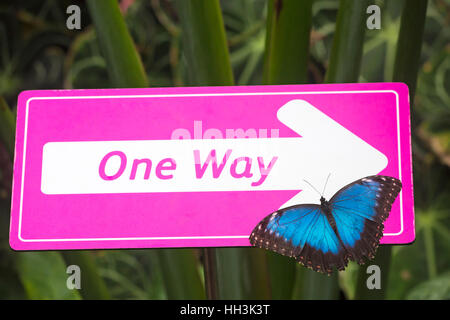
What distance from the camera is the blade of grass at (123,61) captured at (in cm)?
51

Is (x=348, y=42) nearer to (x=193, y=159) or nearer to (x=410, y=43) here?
(x=410, y=43)

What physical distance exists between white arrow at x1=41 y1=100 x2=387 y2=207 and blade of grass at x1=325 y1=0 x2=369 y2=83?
0.06 metres

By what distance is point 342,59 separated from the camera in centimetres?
50

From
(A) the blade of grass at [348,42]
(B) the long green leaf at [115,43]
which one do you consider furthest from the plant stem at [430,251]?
(B) the long green leaf at [115,43]

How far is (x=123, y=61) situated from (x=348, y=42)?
0.82 feet

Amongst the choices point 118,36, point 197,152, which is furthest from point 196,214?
point 118,36

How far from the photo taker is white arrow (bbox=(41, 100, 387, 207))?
0.47 m

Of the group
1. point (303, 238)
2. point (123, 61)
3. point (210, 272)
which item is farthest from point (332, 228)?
point (123, 61)

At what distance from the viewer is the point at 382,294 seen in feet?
1.76

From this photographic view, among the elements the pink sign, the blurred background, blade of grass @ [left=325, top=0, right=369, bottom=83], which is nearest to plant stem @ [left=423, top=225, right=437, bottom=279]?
the blurred background

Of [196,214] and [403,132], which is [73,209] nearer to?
[196,214]
